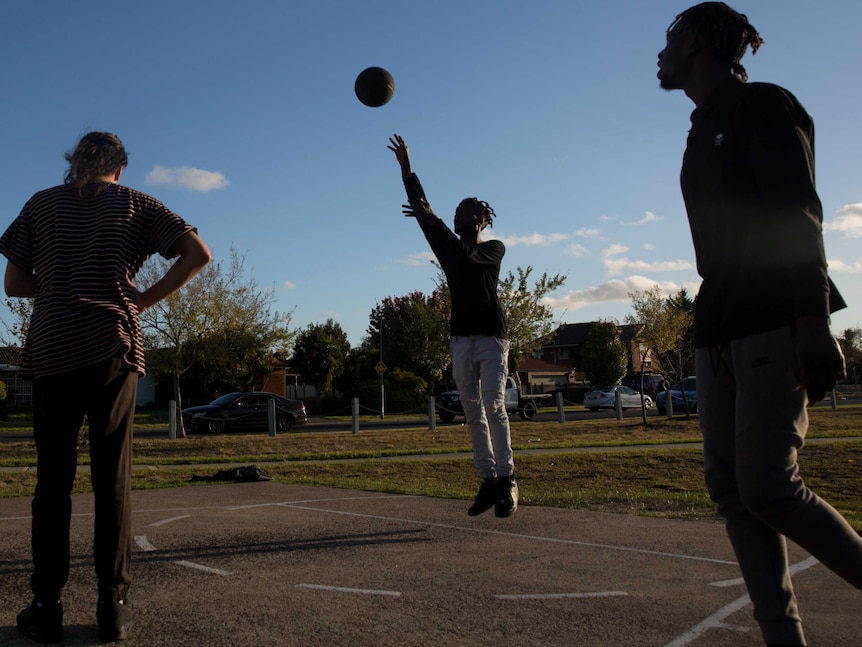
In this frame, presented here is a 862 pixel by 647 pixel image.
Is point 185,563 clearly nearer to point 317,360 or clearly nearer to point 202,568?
point 202,568

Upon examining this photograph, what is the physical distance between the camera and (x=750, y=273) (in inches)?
92.5

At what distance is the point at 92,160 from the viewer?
3150 millimetres

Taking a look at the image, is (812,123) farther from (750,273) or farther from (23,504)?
(23,504)

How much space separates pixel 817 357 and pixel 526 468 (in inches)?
386

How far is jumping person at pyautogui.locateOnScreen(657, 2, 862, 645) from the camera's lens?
217 cm

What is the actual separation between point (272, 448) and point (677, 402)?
21.4 meters

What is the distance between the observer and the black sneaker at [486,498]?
16.7 ft

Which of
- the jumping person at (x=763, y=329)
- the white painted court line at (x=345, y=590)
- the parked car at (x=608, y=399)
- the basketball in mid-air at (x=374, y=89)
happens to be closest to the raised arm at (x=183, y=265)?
the white painted court line at (x=345, y=590)

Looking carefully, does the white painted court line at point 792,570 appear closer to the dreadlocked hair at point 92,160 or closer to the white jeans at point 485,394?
the white jeans at point 485,394

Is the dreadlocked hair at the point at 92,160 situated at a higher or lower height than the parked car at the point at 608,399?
higher

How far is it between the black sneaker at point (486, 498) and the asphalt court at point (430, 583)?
0.63ft

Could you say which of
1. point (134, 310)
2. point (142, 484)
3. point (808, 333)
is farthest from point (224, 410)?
point (808, 333)

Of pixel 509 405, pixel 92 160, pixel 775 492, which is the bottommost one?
pixel 509 405

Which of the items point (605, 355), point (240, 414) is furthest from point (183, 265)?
point (605, 355)
